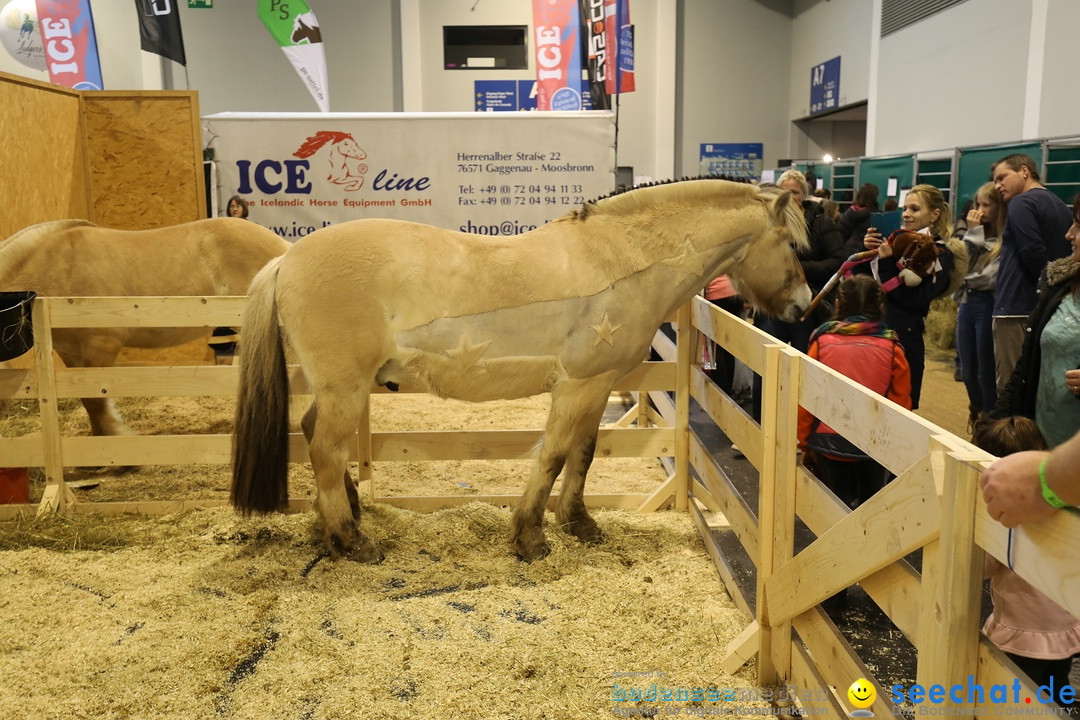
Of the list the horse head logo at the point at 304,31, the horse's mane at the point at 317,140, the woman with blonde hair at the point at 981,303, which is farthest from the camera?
the horse head logo at the point at 304,31

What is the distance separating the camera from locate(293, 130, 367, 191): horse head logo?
8016 mm

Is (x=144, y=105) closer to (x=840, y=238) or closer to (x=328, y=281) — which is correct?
(x=328, y=281)

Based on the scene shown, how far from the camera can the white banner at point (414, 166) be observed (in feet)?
26.3

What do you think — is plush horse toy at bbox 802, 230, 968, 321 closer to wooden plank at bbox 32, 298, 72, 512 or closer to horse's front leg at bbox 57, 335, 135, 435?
wooden plank at bbox 32, 298, 72, 512

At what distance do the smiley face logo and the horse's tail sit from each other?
278 centimetres

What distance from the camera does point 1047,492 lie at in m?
1.30

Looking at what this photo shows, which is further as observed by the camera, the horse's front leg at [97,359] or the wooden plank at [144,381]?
the horse's front leg at [97,359]

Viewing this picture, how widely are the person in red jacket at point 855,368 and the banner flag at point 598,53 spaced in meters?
7.25

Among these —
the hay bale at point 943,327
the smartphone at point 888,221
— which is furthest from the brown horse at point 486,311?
the hay bale at point 943,327

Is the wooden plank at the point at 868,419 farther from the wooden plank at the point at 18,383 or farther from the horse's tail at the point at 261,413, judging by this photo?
the wooden plank at the point at 18,383

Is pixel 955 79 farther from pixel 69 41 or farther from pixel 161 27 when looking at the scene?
pixel 69 41

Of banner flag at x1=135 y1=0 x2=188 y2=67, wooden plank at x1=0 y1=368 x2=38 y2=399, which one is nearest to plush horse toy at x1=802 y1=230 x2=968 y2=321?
wooden plank at x1=0 y1=368 x2=38 y2=399

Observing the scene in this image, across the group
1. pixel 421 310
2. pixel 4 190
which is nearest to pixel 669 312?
pixel 421 310

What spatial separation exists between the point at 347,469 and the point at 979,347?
435cm
